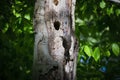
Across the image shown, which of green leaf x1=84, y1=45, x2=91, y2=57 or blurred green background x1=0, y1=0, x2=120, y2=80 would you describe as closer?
green leaf x1=84, y1=45, x2=91, y2=57

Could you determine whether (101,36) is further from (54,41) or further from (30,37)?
(54,41)

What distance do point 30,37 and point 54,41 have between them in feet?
5.23

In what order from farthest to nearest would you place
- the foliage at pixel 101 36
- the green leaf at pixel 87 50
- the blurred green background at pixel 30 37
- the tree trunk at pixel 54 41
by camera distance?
the blurred green background at pixel 30 37, the foliage at pixel 101 36, the green leaf at pixel 87 50, the tree trunk at pixel 54 41

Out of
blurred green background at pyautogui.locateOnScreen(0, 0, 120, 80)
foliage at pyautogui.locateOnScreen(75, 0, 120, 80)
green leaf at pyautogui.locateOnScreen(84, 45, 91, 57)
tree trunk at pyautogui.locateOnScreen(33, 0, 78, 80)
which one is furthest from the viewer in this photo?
blurred green background at pyautogui.locateOnScreen(0, 0, 120, 80)

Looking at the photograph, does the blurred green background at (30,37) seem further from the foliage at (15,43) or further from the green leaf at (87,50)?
the green leaf at (87,50)

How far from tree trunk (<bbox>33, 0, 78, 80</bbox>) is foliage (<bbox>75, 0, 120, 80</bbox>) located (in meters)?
1.07

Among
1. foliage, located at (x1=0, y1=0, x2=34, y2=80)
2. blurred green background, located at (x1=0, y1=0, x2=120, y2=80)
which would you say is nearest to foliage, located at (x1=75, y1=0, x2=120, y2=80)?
blurred green background, located at (x1=0, y1=0, x2=120, y2=80)

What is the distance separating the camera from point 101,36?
3.39 meters

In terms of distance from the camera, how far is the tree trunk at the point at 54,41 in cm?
174

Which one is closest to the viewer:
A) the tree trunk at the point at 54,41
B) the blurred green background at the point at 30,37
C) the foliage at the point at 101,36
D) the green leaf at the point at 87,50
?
the tree trunk at the point at 54,41

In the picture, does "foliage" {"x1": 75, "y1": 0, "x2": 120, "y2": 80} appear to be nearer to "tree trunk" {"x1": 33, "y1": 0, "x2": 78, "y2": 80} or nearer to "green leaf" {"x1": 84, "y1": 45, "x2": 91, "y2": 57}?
"green leaf" {"x1": 84, "y1": 45, "x2": 91, "y2": 57}

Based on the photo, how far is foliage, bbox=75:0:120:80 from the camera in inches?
125

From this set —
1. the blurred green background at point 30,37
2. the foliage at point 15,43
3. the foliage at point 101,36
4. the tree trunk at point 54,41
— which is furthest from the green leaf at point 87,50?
the tree trunk at point 54,41

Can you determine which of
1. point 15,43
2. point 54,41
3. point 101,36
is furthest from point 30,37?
point 54,41
